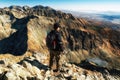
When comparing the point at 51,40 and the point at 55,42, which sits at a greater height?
the point at 51,40

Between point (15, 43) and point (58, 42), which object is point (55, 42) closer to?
point (58, 42)

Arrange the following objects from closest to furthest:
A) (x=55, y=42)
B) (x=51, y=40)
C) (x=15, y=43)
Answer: (x=51, y=40) < (x=55, y=42) < (x=15, y=43)

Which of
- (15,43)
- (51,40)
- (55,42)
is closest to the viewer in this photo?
(51,40)

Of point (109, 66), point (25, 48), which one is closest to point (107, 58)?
point (109, 66)

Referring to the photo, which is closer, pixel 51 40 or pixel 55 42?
pixel 51 40

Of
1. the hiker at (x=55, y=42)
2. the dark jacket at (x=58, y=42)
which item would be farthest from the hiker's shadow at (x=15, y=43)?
the dark jacket at (x=58, y=42)

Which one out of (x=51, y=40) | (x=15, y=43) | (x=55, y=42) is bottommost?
(x=15, y=43)

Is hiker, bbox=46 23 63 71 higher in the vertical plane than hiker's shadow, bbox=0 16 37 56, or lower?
higher

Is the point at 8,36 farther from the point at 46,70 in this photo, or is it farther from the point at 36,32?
the point at 46,70

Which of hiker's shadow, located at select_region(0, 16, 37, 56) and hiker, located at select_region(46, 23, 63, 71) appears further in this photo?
hiker's shadow, located at select_region(0, 16, 37, 56)

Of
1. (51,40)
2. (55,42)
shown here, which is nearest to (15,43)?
(55,42)

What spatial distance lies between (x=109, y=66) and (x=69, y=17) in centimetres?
8457

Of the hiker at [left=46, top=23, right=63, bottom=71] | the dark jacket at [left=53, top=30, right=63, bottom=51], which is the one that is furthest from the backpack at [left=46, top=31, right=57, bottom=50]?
the dark jacket at [left=53, top=30, right=63, bottom=51]

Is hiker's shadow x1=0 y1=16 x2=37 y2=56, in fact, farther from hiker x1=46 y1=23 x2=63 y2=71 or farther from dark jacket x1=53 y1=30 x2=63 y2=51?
dark jacket x1=53 y1=30 x2=63 y2=51
